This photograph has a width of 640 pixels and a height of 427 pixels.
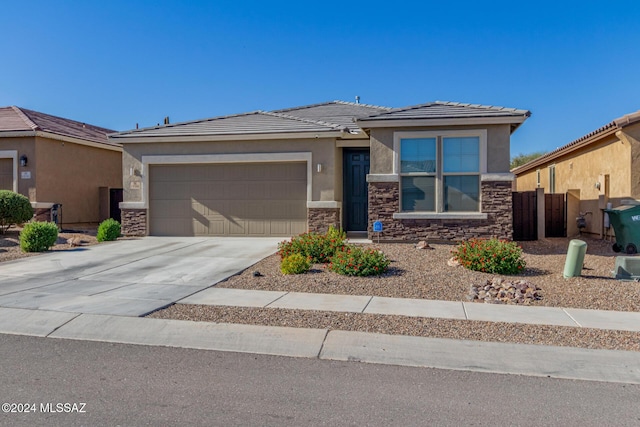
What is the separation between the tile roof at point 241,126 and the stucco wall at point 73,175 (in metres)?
3.48

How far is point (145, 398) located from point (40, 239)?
34.6 feet

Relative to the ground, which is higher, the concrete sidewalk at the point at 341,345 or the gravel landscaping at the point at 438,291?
the gravel landscaping at the point at 438,291

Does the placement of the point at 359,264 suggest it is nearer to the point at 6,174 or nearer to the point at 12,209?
the point at 12,209

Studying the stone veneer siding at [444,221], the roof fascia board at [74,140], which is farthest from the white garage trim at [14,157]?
the stone veneer siding at [444,221]

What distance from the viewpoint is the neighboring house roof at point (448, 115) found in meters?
12.7

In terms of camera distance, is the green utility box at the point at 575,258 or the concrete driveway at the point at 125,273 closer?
the concrete driveway at the point at 125,273

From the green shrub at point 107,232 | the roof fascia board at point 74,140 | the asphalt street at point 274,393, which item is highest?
the roof fascia board at point 74,140

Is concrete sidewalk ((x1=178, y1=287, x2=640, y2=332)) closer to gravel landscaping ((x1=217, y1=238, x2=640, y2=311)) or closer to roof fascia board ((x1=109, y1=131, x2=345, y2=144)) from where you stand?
gravel landscaping ((x1=217, y1=238, x2=640, y2=311))

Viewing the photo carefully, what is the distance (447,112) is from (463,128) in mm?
609

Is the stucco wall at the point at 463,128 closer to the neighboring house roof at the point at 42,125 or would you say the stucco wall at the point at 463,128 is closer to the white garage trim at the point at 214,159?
the white garage trim at the point at 214,159

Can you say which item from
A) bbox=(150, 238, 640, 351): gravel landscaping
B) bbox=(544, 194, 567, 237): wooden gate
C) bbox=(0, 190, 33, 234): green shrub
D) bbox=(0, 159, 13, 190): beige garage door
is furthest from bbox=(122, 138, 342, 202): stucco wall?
bbox=(544, 194, 567, 237): wooden gate

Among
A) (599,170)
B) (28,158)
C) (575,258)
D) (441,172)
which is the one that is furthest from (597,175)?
(28,158)

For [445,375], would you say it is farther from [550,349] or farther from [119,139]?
[119,139]

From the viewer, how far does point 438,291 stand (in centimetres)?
854
